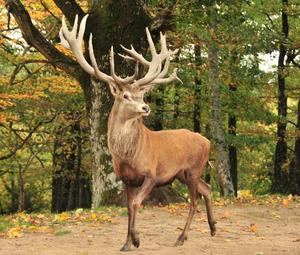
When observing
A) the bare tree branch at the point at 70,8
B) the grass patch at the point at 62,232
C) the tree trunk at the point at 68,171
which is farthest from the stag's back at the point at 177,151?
the tree trunk at the point at 68,171

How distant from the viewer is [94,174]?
48.3 ft

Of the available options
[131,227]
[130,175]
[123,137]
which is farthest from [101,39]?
[131,227]

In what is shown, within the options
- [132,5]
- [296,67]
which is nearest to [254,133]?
[296,67]

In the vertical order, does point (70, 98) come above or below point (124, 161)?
above

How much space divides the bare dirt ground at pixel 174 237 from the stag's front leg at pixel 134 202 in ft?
0.47

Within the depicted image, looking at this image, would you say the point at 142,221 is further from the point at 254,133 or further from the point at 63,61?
the point at 254,133

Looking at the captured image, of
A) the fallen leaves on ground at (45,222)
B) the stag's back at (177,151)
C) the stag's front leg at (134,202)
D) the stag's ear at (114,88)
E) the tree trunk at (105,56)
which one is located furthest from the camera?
the tree trunk at (105,56)

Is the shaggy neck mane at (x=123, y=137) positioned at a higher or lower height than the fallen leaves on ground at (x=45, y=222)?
higher

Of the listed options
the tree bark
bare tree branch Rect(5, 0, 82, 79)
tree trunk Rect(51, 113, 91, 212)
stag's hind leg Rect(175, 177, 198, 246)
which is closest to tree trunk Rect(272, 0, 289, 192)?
tree trunk Rect(51, 113, 91, 212)

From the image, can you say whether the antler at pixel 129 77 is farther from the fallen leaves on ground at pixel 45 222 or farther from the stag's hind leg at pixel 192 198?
the fallen leaves on ground at pixel 45 222

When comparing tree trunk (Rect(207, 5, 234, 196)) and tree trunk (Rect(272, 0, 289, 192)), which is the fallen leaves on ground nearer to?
tree trunk (Rect(207, 5, 234, 196))

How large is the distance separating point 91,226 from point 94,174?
428 cm

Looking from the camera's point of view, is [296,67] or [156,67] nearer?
[156,67]

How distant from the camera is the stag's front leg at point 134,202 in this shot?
7.70 meters
